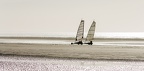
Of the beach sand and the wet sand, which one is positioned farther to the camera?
the wet sand

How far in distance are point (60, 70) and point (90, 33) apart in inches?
3017

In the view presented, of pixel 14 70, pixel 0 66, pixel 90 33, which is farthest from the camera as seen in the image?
pixel 90 33

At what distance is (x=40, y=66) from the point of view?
36188mm

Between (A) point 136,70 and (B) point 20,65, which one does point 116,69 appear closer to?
(A) point 136,70

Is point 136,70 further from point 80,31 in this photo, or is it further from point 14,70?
point 80,31

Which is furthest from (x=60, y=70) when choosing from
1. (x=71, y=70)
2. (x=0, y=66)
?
(x=0, y=66)

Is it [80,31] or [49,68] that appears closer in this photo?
[49,68]

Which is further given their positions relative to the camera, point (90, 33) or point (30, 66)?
point (90, 33)

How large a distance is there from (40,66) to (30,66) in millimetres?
989

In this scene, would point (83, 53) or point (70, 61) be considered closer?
point (70, 61)

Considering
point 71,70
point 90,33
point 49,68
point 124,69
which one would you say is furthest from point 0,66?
point 90,33

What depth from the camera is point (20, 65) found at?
36438 millimetres

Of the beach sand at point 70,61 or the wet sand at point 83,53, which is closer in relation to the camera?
the beach sand at point 70,61

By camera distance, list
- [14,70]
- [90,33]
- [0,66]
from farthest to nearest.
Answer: [90,33], [0,66], [14,70]
